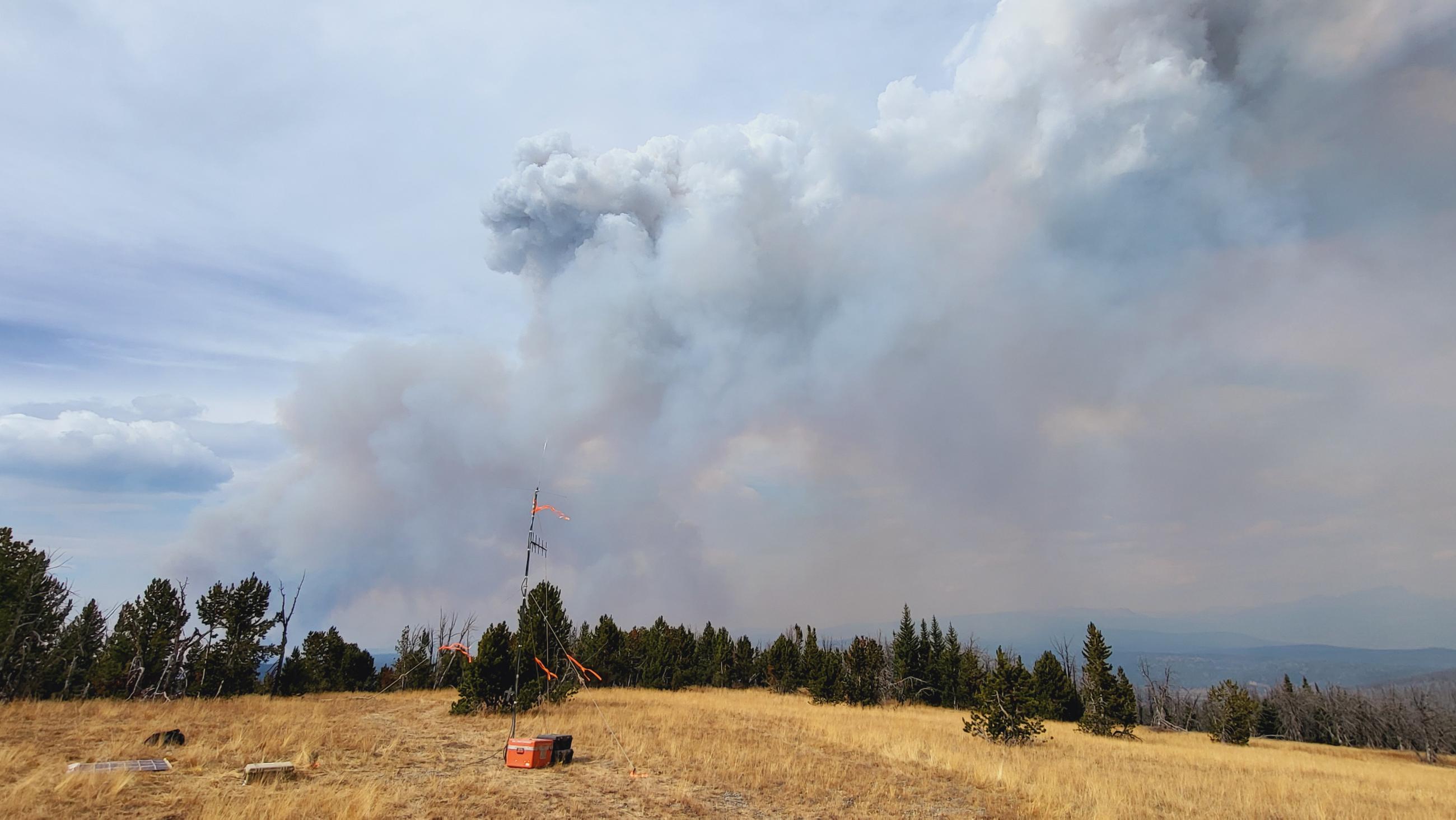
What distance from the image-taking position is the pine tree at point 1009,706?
22469mm

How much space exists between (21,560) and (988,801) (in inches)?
1445

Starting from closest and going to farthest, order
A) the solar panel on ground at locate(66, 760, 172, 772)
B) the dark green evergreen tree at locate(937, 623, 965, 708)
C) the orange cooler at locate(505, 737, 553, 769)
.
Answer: the solar panel on ground at locate(66, 760, 172, 772)
the orange cooler at locate(505, 737, 553, 769)
the dark green evergreen tree at locate(937, 623, 965, 708)

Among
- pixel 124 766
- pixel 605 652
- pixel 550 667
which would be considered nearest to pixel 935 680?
pixel 605 652

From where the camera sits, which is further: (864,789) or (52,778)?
(864,789)

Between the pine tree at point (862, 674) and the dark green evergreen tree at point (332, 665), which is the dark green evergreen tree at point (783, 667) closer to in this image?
the pine tree at point (862, 674)

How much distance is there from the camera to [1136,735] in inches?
1267

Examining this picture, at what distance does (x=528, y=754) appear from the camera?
1464 cm

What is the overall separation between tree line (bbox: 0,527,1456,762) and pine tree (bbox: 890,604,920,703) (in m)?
0.12

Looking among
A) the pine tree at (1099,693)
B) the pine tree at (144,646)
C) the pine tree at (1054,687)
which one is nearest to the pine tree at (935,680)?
the pine tree at (1054,687)

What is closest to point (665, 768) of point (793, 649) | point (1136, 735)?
point (1136, 735)

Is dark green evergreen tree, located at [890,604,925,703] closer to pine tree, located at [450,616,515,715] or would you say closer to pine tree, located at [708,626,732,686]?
pine tree, located at [708,626,732,686]

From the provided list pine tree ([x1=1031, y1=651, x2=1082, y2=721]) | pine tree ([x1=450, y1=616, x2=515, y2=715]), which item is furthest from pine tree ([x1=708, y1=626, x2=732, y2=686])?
pine tree ([x1=450, y1=616, x2=515, y2=715])

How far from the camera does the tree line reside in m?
24.3

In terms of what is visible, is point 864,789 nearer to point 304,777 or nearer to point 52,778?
point 304,777
